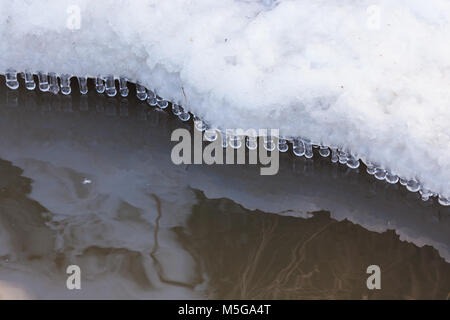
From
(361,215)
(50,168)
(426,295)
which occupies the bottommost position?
(426,295)

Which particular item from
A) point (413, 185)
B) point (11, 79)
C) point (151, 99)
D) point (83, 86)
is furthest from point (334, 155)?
point (11, 79)

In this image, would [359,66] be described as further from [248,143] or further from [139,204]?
[139,204]

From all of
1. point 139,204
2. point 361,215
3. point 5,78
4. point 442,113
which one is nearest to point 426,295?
point 361,215

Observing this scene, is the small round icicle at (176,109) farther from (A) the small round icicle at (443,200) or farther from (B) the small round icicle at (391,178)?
(A) the small round icicle at (443,200)

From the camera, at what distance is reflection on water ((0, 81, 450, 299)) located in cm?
209

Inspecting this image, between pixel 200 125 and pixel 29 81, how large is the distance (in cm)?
73

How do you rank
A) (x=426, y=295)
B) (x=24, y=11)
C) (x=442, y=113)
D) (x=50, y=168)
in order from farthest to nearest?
(x=24, y=11), (x=50, y=168), (x=442, y=113), (x=426, y=295)

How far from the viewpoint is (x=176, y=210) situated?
7.54 feet

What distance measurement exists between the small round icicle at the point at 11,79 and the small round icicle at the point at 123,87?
0.42 metres

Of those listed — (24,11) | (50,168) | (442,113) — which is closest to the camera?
(442,113)

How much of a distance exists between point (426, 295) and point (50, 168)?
1.36 m

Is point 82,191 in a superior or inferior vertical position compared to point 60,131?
inferior

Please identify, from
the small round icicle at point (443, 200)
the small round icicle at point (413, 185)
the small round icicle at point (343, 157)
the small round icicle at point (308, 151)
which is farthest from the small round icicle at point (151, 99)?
the small round icicle at point (443, 200)

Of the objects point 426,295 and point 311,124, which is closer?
point 426,295
